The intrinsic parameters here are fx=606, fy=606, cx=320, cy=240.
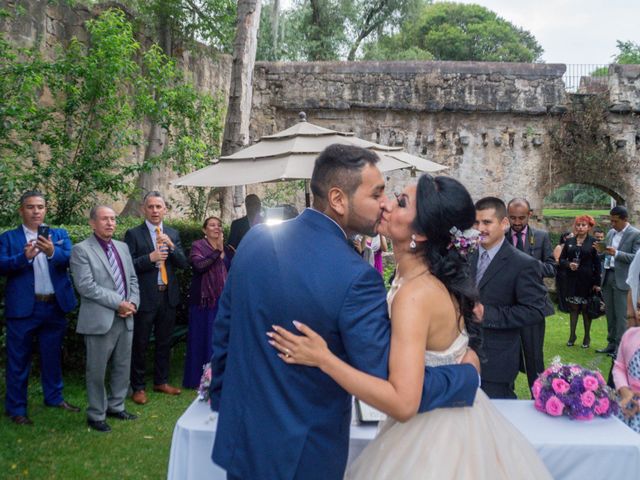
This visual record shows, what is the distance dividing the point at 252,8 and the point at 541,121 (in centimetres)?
810

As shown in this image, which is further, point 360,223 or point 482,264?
point 482,264

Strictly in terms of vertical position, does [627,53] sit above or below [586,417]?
above

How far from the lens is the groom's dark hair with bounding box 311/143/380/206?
2035 mm

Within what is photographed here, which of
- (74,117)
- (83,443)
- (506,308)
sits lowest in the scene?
(83,443)

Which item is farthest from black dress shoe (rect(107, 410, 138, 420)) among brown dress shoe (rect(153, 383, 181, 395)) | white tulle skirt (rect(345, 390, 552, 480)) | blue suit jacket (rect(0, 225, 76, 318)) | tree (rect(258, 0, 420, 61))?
tree (rect(258, 0, 420, 61))

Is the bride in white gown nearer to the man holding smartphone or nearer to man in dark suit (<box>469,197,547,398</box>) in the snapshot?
man in dark suit (<box>469,197,547,398</box>)

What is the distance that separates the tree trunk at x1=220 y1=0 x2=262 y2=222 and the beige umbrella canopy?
3.04 meters

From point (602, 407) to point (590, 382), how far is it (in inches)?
5.1

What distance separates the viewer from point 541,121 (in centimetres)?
1484

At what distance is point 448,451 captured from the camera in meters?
2.15

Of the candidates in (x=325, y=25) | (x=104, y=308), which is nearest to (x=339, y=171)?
(x=104, y=308)

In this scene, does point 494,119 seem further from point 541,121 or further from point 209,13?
point 209,13

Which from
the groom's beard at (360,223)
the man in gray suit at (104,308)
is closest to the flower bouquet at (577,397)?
the groom's beard at (360,223)

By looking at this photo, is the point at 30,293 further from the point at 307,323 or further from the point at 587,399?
the point at 587,399
